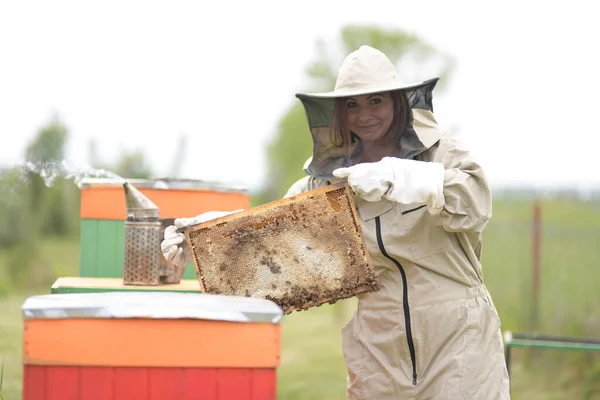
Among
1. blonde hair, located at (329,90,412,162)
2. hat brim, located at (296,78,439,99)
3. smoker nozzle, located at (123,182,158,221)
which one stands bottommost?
smoker nozzle, located at (123,182,158,221)

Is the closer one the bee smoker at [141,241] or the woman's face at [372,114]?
the woman's face at [372,114]

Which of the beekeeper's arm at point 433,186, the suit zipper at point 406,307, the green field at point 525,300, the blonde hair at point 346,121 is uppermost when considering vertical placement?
the blonde hair at point 346,121

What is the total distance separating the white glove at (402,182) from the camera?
261 centimetres

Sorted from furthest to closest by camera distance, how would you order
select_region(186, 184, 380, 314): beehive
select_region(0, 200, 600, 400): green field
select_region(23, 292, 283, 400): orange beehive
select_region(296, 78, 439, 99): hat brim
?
select_region(0, 200, 600, 400): green field → select_region(296, 78, 439, 99): hat brim → select_region(186, 184, 380, 314): beehive → select_region(23, 292, 283, 400): orange beehive

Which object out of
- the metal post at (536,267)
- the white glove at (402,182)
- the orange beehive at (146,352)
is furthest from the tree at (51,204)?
the orange beehive at (146,352)

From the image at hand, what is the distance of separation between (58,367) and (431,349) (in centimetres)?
151

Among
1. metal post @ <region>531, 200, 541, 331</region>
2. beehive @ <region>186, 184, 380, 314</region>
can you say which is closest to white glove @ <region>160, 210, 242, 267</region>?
beehive @ <region>186, 184, 380, 314</region>

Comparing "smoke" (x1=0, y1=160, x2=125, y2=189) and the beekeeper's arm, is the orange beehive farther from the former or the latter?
"smoke" (x1=0, y1=160, x2=125, y2=189)

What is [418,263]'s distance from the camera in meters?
2.89

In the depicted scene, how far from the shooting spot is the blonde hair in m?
3.03

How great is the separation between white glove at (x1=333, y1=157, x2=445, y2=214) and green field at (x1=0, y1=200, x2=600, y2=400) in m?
2.74

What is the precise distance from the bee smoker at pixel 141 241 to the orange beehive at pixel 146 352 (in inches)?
64.4

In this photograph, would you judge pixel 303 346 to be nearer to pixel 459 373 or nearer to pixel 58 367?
pixel 459 373

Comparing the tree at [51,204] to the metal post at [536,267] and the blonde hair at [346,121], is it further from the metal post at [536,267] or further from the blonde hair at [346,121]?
the metal post at [536,267]
